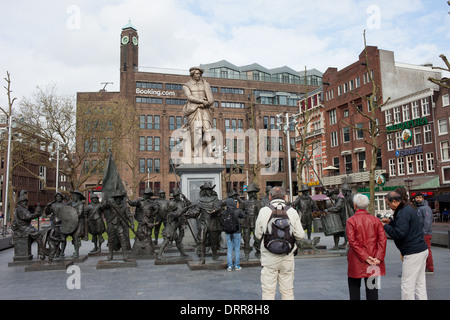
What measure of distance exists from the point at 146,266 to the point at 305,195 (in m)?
5.96

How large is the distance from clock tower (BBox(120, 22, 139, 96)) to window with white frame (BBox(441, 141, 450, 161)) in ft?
147

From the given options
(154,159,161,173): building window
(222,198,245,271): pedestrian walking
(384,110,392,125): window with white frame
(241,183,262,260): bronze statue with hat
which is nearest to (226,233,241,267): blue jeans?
(222,198,245,271): pedestrian walking

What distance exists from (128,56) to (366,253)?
2417 inches

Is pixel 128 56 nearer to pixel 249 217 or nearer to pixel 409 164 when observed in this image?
pixel 409 164

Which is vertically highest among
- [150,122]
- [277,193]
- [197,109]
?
[150,122]

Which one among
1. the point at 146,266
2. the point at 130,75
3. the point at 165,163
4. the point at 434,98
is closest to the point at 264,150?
the point at 165,163

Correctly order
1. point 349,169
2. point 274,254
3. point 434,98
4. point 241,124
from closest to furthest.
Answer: point 274,254 → point 434,98 → point 349,169 → point 241,124

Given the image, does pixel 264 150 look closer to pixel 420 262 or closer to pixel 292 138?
pixel 292 138

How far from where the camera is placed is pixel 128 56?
60375 mm

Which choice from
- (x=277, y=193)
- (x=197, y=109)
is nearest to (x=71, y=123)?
(x=197, y=109)

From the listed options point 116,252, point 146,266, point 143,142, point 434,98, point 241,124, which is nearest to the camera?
point 146,266

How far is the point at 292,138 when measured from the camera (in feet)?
211

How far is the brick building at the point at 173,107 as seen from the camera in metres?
57.8

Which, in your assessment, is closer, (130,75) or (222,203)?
(222,203)
